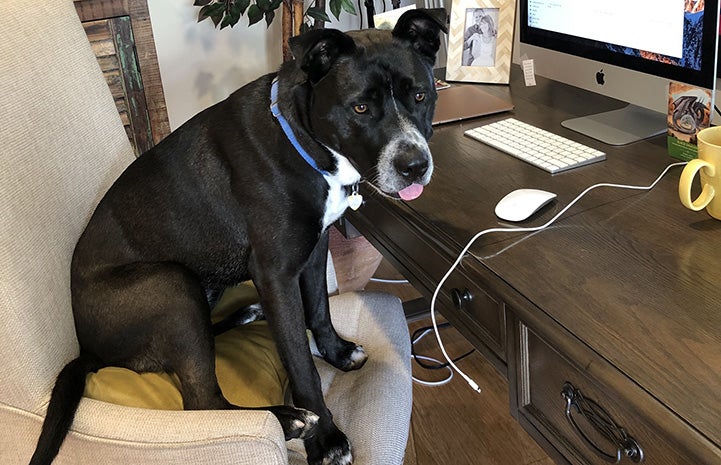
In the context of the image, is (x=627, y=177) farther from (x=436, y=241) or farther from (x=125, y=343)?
(x=125, y=343)

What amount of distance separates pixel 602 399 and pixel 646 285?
170 millimetres

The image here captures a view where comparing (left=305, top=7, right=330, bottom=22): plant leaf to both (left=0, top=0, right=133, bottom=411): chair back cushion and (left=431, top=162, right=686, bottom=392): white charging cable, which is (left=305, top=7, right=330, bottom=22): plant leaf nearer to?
(left=0, top=0, right=133, bottom=411): chair back cushion

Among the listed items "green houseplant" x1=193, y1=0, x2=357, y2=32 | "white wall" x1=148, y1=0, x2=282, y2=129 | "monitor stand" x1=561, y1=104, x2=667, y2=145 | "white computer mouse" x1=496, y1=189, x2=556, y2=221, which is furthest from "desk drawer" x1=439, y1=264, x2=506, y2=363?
"white wall" x1=148, y1=0, x2=282, y2=129

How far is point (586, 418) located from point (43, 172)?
2.95 ft

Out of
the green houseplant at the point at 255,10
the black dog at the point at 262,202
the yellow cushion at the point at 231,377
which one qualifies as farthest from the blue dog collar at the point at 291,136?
the green houseplant at the point at 255,10

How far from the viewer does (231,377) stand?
1238 mm

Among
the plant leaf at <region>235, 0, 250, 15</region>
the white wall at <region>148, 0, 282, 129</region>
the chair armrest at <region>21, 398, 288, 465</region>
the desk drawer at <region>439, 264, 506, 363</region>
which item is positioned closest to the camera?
the chair armrest at <region>21, 398, 288, 465</region>

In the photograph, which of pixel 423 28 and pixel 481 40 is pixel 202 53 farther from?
pixel 423 28

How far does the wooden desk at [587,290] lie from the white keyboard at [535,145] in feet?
0.06

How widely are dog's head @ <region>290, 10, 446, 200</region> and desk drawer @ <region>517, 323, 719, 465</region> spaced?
0.32m

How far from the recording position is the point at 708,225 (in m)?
1.03

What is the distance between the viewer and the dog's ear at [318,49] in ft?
3.39

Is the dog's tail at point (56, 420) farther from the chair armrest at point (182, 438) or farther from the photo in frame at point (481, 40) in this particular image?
the photo in frame at point (481, 40)

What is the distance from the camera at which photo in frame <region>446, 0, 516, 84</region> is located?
5.81ft
